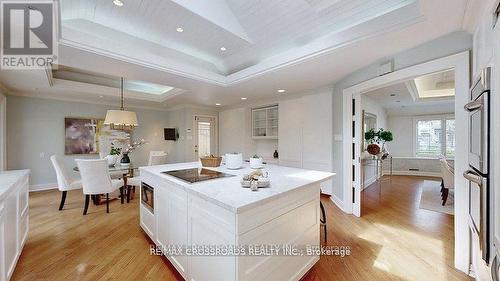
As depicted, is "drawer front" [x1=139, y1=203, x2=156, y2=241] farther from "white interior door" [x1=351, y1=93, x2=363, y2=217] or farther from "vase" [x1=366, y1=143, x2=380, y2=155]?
"vase" [x1=366, y1=143, x2=380, y2=155]

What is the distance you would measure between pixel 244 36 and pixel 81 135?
5.05 meters

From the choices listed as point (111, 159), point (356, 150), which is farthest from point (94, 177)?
point (356, 150)

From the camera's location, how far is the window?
21.6 feet

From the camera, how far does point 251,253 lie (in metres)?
1.29

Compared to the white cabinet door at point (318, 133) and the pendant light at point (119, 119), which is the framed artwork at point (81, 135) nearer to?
the pendant light at point (119, 119)

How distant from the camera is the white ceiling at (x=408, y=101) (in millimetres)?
4643

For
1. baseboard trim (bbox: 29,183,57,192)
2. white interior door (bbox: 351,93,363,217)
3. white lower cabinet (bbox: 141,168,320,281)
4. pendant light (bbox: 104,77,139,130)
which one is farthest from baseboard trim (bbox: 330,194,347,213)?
baseboard trim (bbox: 29,183,57,192)

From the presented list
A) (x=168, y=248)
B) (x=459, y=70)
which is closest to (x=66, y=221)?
(x=168, y=248)

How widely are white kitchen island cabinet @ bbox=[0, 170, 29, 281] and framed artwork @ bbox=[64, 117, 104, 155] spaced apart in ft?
11.9

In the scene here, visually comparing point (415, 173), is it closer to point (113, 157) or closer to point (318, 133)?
point (318, 133)

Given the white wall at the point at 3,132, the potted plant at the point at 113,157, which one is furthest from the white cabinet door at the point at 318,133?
the white wall at the point at 3,132

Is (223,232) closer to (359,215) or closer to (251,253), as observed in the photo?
(251,253)

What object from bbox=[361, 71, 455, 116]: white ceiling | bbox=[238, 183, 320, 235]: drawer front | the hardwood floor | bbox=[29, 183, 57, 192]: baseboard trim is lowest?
the hardwood floor

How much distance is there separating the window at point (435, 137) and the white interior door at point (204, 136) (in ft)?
23.1
